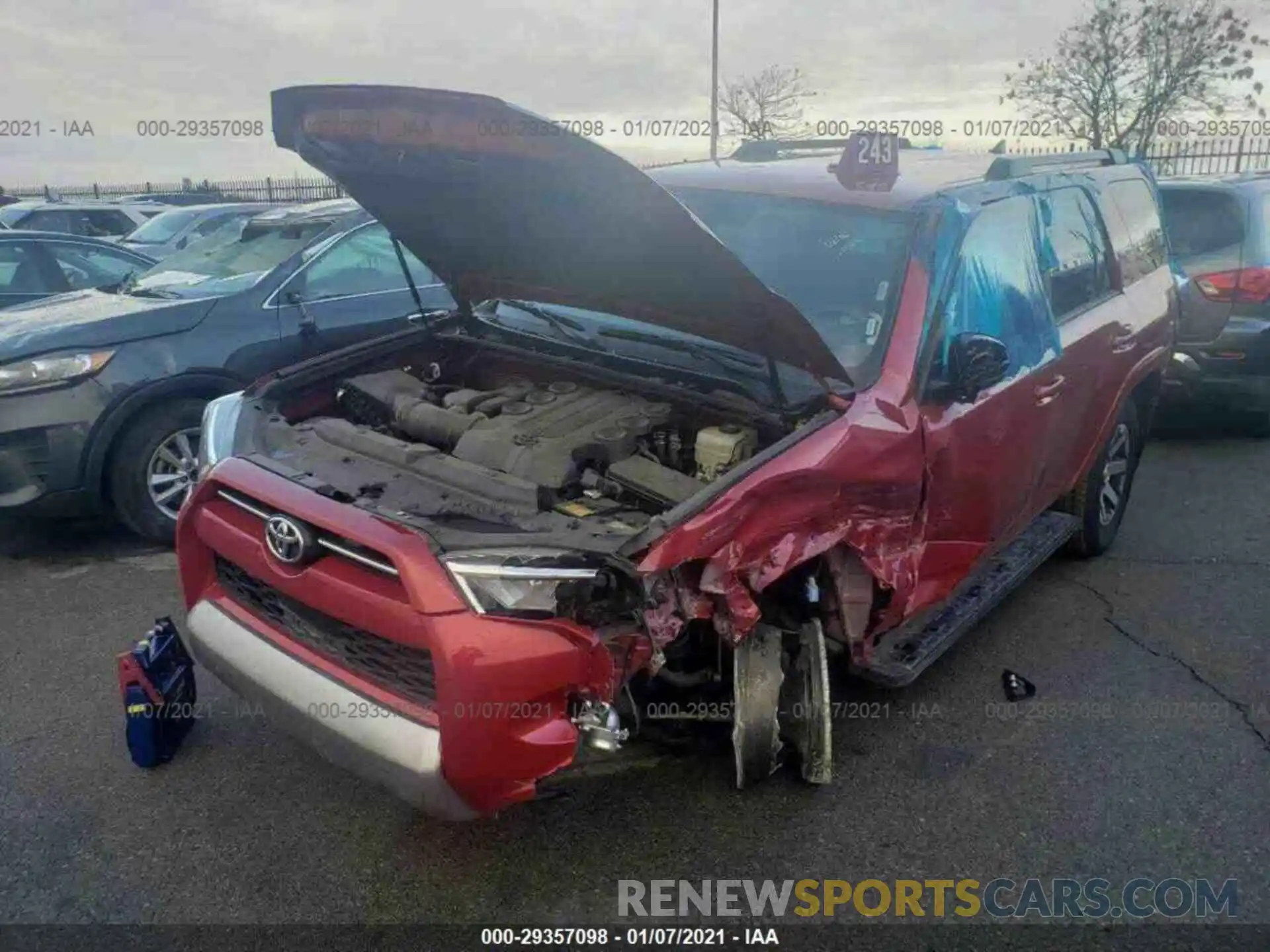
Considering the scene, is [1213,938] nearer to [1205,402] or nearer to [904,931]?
[904,931]

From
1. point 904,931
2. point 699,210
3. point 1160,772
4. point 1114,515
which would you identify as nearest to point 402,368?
point 699,210

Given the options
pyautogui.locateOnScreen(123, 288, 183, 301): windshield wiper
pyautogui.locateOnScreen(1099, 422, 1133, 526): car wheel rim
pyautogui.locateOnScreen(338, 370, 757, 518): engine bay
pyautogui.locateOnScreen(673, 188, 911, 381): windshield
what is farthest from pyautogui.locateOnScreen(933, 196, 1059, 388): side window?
pyautogui.locateOnScreen(123, 288, 183, 301): windshield wiper

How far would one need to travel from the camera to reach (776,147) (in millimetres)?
4738

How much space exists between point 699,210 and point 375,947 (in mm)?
2697

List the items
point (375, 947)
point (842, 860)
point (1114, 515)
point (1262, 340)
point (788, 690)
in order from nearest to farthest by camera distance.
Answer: point (375, 947) → point (842, 860) → point (788, 690) → point (1114, 515) → point (1262, 340)

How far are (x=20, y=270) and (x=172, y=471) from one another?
3443 mm

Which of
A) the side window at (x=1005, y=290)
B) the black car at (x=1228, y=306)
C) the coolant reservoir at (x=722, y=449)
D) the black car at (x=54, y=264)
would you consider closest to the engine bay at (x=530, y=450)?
the coolant reservoir at (x=722, y=449)

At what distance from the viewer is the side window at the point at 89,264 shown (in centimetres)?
728

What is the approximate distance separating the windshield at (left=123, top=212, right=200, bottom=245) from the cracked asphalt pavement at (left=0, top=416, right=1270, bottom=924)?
9.42 m

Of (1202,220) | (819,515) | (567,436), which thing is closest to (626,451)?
(567,436)

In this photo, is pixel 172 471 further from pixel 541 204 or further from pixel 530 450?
pixel 541 204

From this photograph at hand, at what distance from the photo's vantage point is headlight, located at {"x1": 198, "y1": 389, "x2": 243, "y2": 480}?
2979mm

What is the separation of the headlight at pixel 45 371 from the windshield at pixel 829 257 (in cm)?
302

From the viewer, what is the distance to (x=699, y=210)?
12.2 ft
